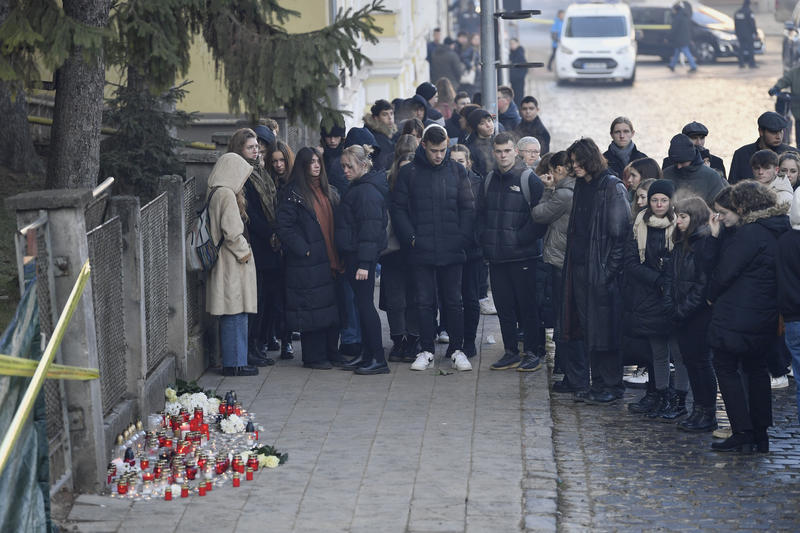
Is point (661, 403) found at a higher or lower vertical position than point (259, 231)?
lower

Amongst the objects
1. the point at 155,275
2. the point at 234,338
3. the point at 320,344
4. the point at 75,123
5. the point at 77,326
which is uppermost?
the point at 75,123

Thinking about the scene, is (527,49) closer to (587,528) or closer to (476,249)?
(476,249)

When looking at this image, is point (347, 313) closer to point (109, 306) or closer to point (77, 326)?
point (109, 306)

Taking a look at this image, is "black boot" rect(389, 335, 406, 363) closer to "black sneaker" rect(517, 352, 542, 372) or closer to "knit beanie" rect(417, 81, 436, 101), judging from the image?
"black sneaker" rect(517, 352, 542, 372)

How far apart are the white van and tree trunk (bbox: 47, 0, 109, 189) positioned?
26313mm

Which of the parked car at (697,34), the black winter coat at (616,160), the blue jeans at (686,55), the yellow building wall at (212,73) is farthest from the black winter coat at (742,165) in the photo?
the parked car at (697,34)

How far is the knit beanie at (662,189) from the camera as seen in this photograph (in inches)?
384

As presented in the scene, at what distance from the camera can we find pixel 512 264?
36.5ft

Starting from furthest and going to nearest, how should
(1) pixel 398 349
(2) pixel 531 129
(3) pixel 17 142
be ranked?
(2) pixel 531 129
(3) pixel 17 142
(1) pixel 398 349

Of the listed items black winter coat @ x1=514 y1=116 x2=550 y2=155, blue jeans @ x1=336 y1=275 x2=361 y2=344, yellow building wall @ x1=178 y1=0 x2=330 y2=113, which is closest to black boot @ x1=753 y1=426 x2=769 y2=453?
blue jeans @ x1=336 y1=275 x2=361 y2=344

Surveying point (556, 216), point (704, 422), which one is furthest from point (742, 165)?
point (704, 422)

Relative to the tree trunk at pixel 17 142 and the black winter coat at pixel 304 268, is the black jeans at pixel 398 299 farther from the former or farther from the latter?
the tree trunk at pixel 17 142

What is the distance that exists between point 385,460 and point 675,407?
240cm

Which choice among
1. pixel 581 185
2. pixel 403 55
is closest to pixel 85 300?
pixel 581 185
